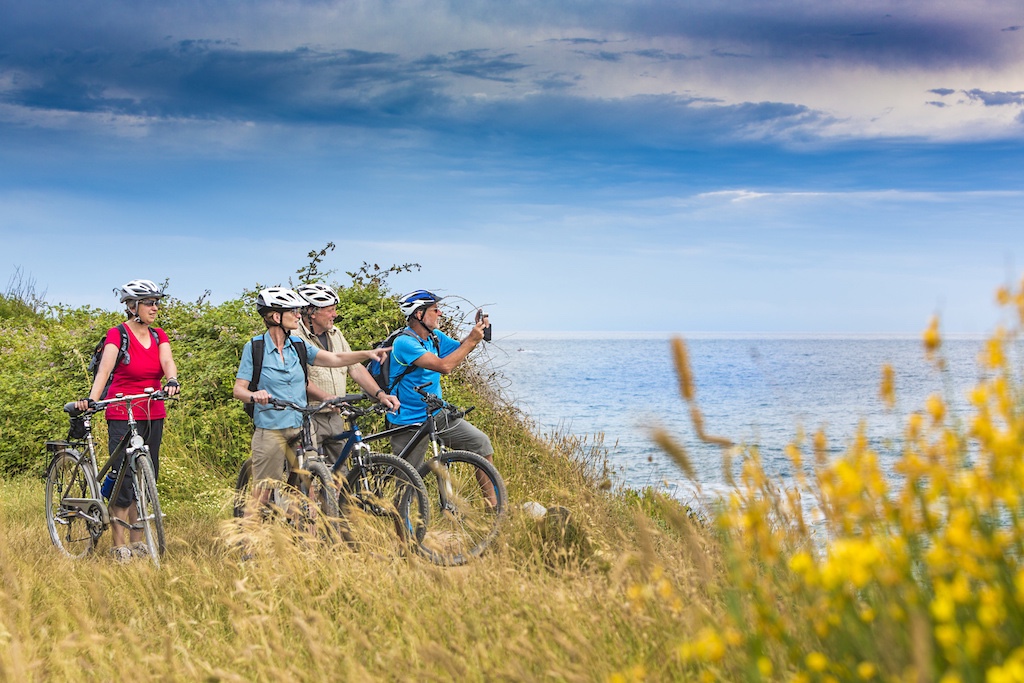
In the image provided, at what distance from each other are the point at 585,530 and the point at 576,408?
23.6 m

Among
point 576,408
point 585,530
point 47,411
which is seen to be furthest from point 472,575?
point 576,408

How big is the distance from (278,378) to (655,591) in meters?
4.06

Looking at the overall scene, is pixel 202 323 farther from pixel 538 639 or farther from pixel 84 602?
pixel 538 639

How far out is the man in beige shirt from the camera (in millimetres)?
7371

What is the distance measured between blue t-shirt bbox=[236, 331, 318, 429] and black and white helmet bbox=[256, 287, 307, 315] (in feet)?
0.96

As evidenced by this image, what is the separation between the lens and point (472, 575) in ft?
16.7

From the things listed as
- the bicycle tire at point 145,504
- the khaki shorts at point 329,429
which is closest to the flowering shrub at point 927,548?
the khaki shorts at point 329,429

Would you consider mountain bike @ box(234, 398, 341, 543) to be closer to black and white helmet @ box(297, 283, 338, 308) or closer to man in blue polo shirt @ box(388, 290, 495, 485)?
man in blue polo shirt @ box(388, 290, 495, 485)

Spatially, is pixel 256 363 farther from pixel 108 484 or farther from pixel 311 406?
pixel 108 484

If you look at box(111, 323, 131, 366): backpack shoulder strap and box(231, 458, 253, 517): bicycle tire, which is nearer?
box(231, 458, 253, 517): bicycle tire

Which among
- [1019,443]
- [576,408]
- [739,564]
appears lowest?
[576,408]

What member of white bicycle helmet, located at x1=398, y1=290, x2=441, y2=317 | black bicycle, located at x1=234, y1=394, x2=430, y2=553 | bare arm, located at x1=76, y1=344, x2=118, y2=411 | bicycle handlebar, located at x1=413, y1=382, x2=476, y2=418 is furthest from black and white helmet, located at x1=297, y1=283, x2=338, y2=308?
bare arm, located at x1=76, y1=344, x2=118, y2=411

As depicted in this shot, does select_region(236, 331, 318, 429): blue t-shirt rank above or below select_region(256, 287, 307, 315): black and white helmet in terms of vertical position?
below

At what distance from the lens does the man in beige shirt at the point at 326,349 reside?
7371 mm
